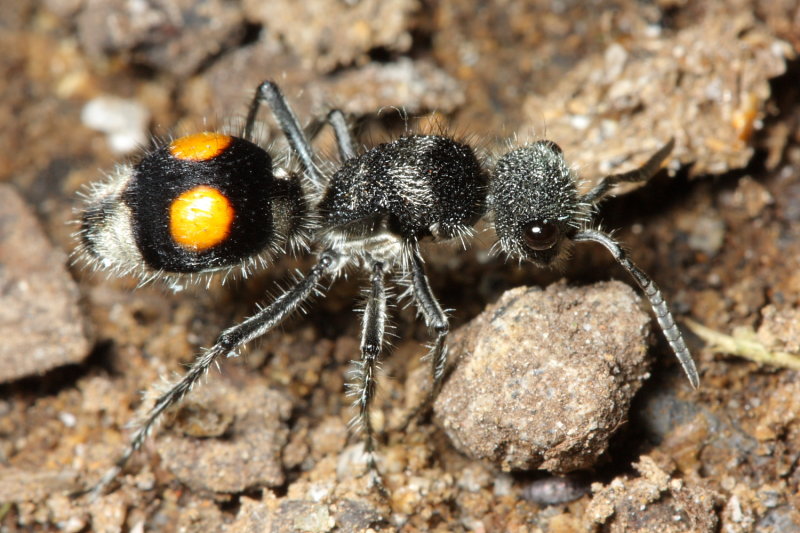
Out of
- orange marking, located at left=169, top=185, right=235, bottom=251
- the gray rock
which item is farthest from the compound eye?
orange marking, located at left=169, top=185, right=235, bottom=251

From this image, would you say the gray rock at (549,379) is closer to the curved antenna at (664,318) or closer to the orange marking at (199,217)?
the curved antenna at (664,318)

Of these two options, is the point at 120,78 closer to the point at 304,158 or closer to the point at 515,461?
the point at 304,158

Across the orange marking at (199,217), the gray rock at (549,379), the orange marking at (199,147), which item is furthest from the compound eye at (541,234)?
the orange marking at (199,147)

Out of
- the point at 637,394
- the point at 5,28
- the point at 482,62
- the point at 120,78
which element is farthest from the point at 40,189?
the point at 637,394

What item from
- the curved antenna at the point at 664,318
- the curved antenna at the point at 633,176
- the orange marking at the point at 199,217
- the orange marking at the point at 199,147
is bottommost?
the curved antenna at the point at 664,318

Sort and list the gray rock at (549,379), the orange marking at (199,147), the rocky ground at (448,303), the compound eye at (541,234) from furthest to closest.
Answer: the orange marking at (199,147), the compound eye at (541,234), the rocky ground at (448,303), the gray rock at (549,379)

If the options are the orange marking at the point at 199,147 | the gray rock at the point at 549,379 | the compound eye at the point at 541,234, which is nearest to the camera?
the gray rock at the point at 549,379

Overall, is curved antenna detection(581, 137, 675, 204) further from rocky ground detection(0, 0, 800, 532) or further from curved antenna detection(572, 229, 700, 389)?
curved antenna detection(572, 229, 700, 389)

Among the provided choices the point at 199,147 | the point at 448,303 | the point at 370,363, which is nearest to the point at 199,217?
the point at 199,147
